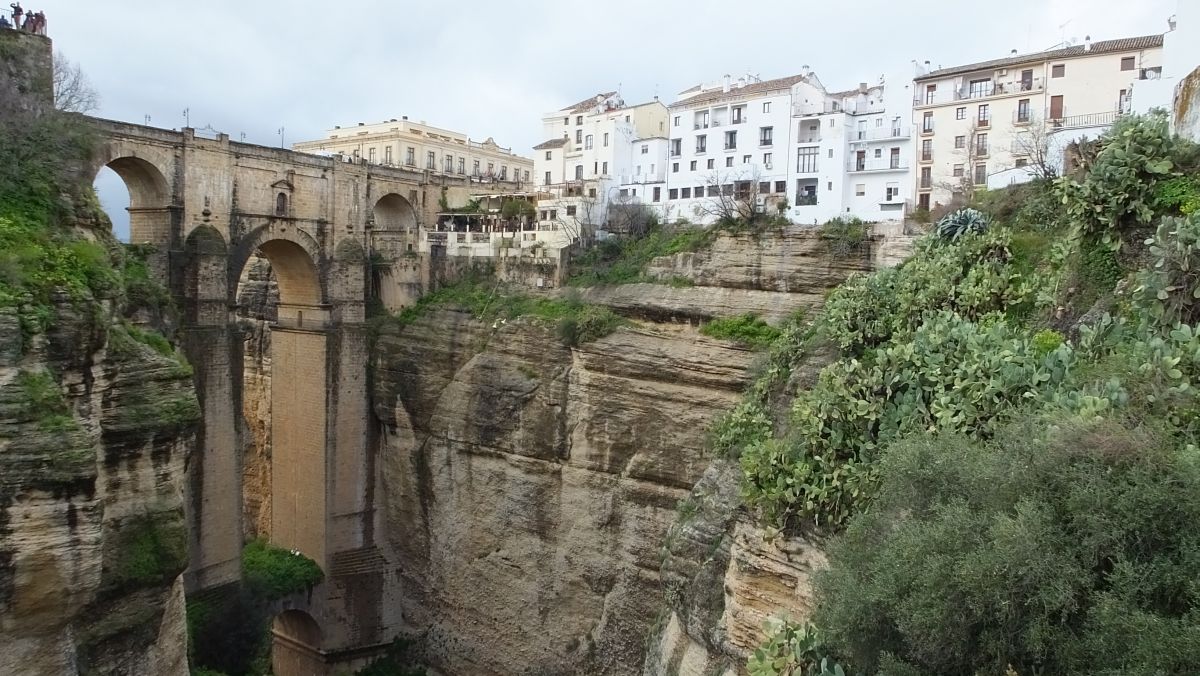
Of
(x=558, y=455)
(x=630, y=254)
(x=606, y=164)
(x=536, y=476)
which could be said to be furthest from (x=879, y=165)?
(x=536, y=476)

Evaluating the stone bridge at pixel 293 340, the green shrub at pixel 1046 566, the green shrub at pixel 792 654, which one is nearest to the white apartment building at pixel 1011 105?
the stone bridge at pixel 293 340

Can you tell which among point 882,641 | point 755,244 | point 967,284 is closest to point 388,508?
point 755,244

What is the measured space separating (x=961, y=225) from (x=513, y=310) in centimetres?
1205

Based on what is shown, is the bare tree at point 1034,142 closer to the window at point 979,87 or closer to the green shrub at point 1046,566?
the window at point 979,87

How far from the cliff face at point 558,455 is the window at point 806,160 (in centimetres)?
775

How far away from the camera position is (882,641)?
5.57 m

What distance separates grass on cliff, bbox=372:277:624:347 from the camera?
19.8m

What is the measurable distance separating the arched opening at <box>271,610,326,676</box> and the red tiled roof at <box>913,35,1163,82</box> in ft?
75.5

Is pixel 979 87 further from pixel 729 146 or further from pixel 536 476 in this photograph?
pixel 536 476

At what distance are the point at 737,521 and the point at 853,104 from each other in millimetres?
22291

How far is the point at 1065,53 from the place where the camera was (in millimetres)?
22016

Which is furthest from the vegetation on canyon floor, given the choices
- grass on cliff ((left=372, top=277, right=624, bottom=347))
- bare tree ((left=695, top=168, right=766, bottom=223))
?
bare tree ((left=695, top=168, right=766, bottom=223))

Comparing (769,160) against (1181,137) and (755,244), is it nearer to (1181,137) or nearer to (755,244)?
(755,244)

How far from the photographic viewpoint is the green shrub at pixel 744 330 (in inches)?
693
